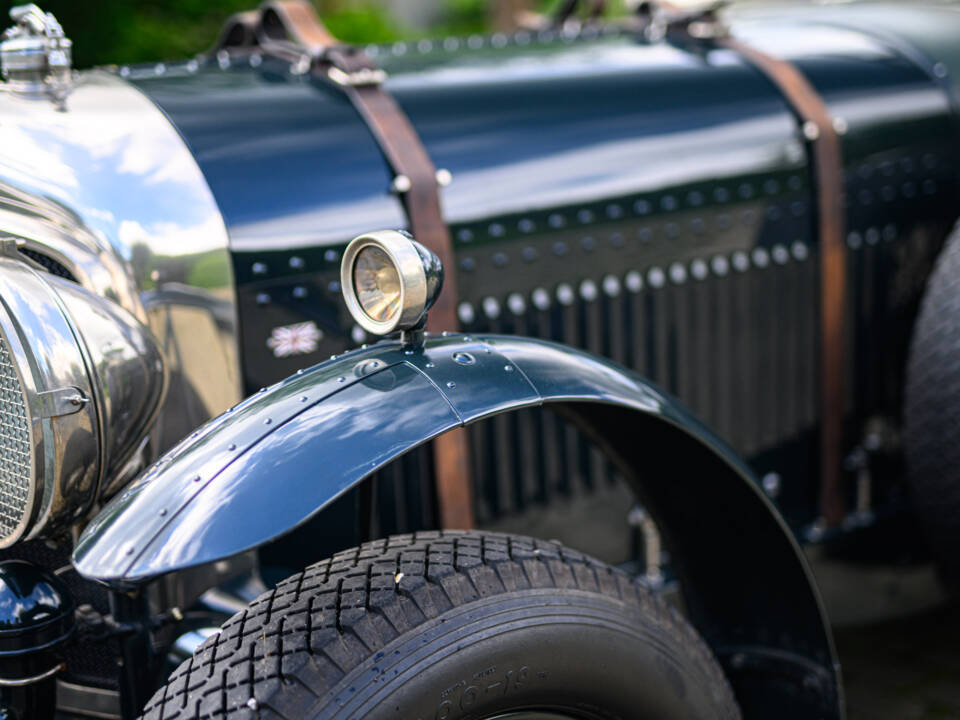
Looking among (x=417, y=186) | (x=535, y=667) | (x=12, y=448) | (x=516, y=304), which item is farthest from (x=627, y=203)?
(x=12, y=448)

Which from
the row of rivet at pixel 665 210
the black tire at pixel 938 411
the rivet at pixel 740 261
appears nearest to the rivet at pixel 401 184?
the row of rivet at pixel 665 210

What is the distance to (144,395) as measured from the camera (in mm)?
1555

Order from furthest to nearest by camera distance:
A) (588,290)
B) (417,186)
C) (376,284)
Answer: (588,290), (417,186), (376,284)

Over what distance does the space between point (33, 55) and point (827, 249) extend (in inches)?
66.3

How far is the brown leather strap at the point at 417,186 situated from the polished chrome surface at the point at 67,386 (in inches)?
21.9

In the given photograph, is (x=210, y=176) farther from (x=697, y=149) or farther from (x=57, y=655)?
(x=697, y=149)

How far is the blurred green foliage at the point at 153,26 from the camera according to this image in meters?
6.67

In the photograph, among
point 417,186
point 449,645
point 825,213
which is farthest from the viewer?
point 825,213

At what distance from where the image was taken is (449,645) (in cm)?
118

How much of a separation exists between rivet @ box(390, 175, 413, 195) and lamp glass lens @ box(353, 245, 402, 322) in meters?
0.55

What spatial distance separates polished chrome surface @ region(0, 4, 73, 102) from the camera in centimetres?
175

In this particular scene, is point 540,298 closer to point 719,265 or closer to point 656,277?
point 656,277

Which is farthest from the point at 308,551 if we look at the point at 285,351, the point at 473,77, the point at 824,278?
the point at 824,278

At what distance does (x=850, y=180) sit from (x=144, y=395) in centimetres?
166
